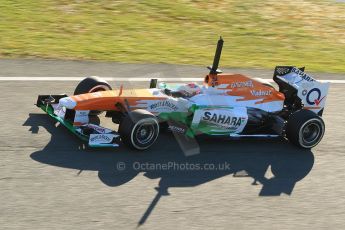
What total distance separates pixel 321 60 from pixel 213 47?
8.66 ft

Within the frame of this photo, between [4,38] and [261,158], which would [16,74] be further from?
[261,158]

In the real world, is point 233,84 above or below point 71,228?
above

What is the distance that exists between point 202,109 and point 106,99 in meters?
1.42

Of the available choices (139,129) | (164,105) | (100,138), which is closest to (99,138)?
(100,138)

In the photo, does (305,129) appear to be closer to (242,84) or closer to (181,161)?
(242,84)

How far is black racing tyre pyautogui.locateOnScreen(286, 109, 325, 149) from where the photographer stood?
9781mm

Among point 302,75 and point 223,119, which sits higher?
point 302,75

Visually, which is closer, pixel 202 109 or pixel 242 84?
pixel 202 109

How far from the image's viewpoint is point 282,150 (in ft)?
32.7

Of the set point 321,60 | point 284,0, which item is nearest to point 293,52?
point 321,60

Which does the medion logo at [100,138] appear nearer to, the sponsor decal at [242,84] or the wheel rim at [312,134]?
the sponsor decal at [242,84]

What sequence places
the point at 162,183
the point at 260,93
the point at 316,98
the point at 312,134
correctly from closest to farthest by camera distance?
the point at 162,183 → the point at 312,134 → the point at 260,93 → the point at 316,98

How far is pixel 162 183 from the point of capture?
27.8ft

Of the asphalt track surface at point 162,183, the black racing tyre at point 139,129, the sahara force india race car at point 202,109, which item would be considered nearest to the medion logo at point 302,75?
the sahara force india race car at point 202,109
